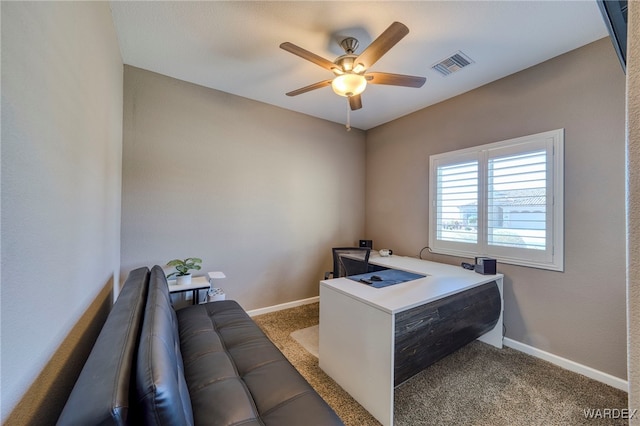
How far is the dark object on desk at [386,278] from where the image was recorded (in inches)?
79.0

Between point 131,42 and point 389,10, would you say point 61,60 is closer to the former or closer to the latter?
point 131,42

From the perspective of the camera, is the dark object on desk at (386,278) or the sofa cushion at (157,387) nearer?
the sofa cushion at (157,387)

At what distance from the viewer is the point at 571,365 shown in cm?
205

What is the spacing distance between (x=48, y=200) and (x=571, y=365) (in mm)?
3525

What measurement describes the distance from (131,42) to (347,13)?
1.81 meters

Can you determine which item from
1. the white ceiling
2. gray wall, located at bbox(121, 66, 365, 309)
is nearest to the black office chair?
gray wall, located at bbox(121, 66, 365, 309)

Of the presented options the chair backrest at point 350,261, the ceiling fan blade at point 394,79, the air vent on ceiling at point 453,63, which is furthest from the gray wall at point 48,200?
the air vent on ceiling at point 453,63

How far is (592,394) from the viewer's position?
1.79 m

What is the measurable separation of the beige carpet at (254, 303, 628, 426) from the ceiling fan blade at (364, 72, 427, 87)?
2.40 metres

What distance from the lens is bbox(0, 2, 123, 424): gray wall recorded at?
620 millimetres

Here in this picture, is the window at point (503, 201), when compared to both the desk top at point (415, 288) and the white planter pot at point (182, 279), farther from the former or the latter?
the white planter pot at point (182, 279)

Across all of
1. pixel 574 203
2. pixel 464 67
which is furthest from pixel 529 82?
pixel 574 203

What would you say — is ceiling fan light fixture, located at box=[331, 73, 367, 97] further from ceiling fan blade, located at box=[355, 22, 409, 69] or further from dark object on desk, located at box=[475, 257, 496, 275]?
→ dark object on desk, located at box=[475, 257, 496, 275]

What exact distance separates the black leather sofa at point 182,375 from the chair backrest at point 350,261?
3.84ft
